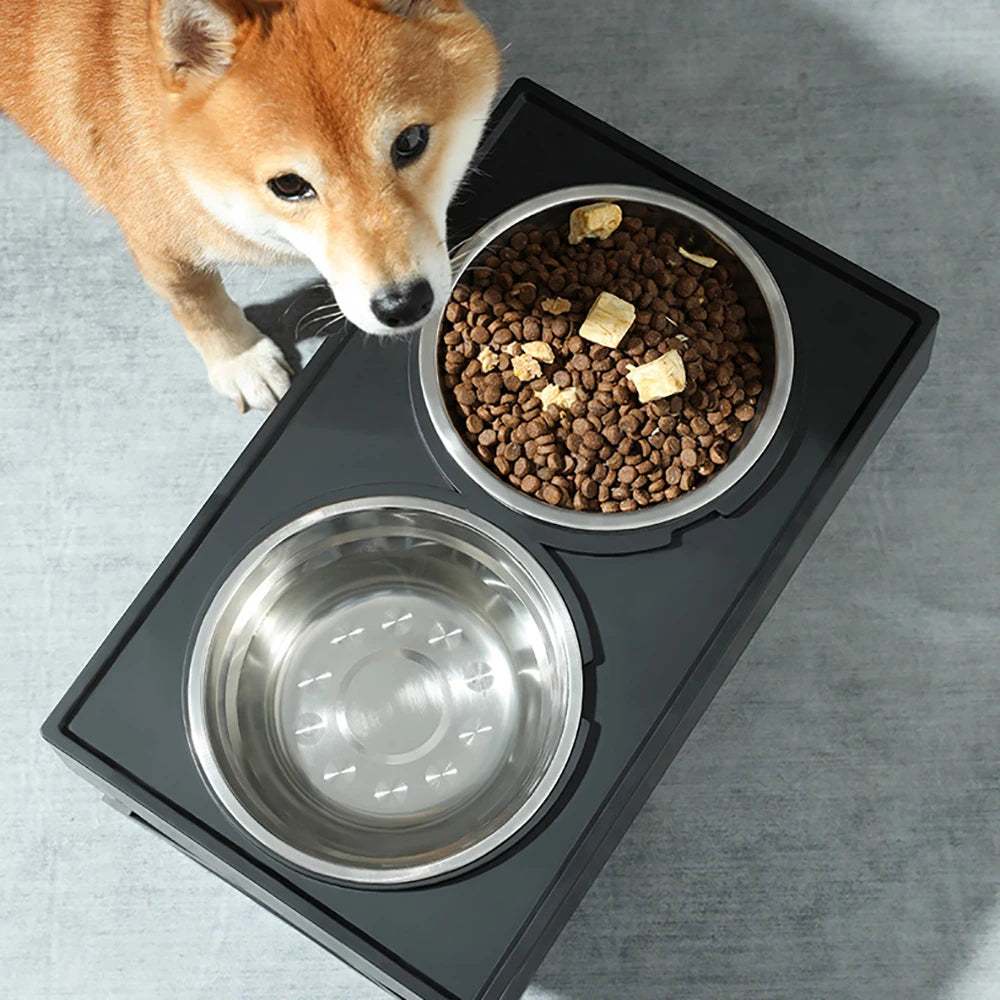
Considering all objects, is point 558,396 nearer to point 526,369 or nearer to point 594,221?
point 526,369

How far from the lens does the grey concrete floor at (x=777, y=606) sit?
154cm

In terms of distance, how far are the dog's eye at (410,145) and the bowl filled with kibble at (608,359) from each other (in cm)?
22

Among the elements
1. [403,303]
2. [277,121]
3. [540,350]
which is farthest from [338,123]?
[540,350]

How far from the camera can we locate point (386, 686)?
1428 mm

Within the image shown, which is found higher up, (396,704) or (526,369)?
(526,369)

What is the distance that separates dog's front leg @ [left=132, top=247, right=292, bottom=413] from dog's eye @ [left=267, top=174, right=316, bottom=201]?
0.30 m

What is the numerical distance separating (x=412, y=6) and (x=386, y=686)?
2.32ft

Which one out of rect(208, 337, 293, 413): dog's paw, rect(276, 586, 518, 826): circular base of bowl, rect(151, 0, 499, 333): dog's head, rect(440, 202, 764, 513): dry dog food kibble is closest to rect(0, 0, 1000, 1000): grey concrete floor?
rect(208, 337, 293, 413): dog's paw

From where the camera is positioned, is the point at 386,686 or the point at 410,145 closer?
the point at 410,145

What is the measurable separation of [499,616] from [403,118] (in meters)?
0.57

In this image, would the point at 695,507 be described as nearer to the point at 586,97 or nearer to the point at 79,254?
the point at 586,97

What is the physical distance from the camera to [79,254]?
5.51 ft

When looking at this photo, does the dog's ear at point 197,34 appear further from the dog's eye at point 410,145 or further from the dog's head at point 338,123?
the dog's eye at point 410,145

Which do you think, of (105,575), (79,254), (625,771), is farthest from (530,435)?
(79,254)
